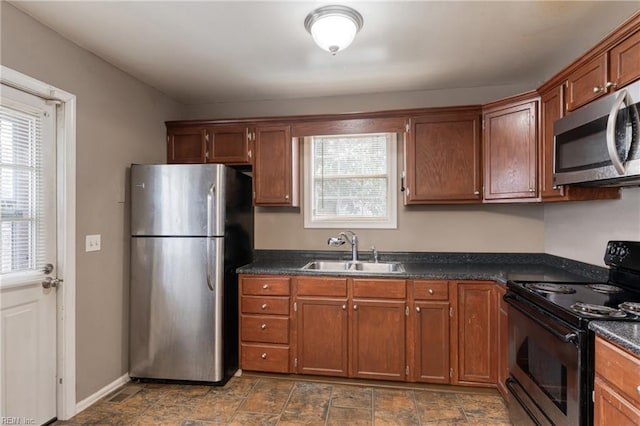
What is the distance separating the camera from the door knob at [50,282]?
6.88 feet

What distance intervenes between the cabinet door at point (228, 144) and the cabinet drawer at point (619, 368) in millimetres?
2747

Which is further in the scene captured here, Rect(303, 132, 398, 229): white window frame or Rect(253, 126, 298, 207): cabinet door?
Rect(303, 132, 398, 229): white window frame

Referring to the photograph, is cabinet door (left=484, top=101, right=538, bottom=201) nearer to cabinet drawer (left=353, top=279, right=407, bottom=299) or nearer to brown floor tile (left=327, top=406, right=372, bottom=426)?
cabinet drawer (left=353, top=279, right=407, bottom=299)

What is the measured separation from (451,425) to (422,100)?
2.64 m

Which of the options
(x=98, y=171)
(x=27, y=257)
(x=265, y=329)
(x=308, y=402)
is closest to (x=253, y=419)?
(x=308, y=402)

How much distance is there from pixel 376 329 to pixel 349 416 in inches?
24.6

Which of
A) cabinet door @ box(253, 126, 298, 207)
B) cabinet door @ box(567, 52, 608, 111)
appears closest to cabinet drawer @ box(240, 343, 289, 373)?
cabinet door @ box(253, 126, 298, 207)

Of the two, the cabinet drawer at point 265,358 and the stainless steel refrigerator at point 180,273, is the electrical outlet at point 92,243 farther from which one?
the cabinet drawer at point 265,358

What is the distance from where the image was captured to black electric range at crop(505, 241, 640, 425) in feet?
4.55

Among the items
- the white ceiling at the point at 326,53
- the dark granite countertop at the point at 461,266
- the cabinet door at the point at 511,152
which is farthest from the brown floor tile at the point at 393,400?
the white ceiling at the point at 326,53

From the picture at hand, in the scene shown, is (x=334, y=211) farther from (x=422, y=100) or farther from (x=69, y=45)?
(x=69, y=45)

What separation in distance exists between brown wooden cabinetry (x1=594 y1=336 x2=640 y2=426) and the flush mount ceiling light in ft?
6.23

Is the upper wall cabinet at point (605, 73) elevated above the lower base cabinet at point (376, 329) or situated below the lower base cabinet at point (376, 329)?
above

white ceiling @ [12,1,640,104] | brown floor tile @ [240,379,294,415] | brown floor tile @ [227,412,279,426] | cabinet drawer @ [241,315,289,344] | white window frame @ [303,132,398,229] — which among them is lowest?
brown floor tile @ [240,379,294,415]
